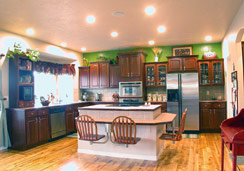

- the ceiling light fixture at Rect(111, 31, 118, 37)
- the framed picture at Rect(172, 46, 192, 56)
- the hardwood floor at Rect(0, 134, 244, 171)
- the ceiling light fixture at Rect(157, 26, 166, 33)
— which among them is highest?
the ceiling light fixture at Rect(111, 31, 118, 37)

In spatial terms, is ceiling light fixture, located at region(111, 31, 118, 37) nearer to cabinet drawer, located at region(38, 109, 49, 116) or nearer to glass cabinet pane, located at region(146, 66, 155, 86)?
glass cabinet pane, located at region(146, 66, 155, 86)

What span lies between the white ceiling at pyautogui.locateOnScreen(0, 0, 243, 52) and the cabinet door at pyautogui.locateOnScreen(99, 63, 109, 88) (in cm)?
140

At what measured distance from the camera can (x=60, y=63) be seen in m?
7.55

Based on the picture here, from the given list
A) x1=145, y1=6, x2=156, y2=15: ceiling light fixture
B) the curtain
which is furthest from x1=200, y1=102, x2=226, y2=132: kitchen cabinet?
the curtain

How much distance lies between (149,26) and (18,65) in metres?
3.28

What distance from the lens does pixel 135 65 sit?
7184 mm

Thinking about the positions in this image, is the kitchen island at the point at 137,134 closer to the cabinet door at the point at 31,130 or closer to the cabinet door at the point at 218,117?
the cabinet door at the point at 31,130

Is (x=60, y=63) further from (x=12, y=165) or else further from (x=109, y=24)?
(x=12, y=165)

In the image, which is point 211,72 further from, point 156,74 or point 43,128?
point 43,128

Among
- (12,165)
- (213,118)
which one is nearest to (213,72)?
(213,118)

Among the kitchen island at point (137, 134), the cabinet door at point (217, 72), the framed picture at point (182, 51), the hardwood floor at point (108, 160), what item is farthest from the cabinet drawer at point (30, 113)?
the cabinet door at point (217, 72)

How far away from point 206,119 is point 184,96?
37.9 inches

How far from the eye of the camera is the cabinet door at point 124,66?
23.9 ft

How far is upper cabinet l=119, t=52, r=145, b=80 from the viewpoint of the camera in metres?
7.14
